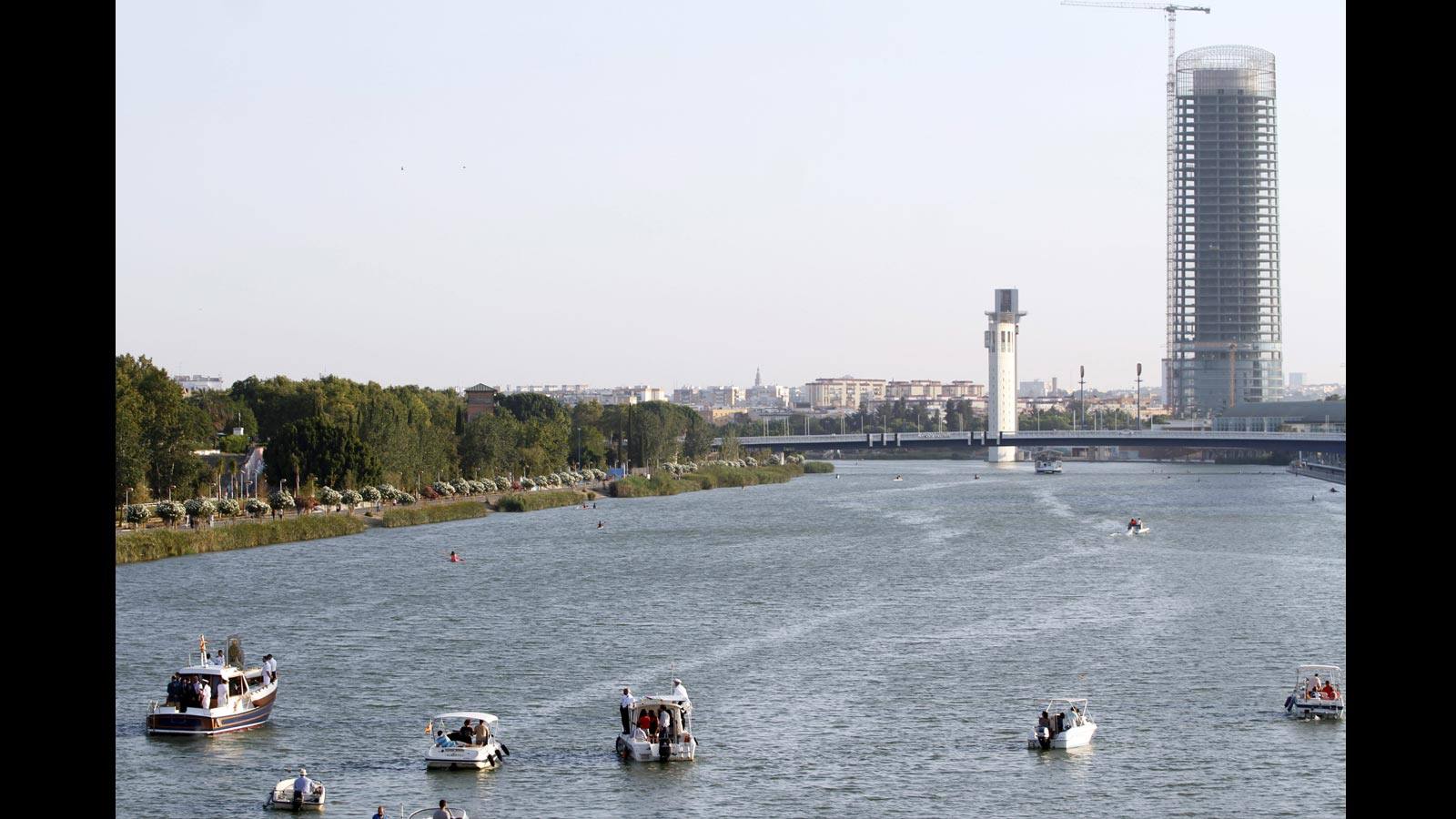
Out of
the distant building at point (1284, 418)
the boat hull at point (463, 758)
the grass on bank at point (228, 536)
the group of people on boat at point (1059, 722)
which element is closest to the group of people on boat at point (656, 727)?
the boat hull at point (463, 758)

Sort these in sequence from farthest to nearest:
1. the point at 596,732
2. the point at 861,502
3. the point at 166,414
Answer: the point at 861,502, the point at 166,414, the point at 596,732

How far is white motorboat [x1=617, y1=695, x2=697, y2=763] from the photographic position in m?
19.7

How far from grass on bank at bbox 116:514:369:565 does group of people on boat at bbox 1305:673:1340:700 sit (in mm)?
29591

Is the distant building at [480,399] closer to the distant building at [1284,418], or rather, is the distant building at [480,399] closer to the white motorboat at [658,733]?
the distant building at [1284,418]

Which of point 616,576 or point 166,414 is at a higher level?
point 166,414

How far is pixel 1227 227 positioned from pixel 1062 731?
17521cm

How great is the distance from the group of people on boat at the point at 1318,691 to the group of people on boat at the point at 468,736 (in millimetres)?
10920

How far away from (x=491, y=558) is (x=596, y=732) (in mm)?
25044

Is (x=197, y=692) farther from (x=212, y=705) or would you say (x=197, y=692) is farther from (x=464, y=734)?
(x=464, y=734)

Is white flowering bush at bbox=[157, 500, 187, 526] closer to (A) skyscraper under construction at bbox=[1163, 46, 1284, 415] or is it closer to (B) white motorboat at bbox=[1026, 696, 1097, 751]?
(B) white motorboat at bbox=[1026, 696, 1097, 751]
